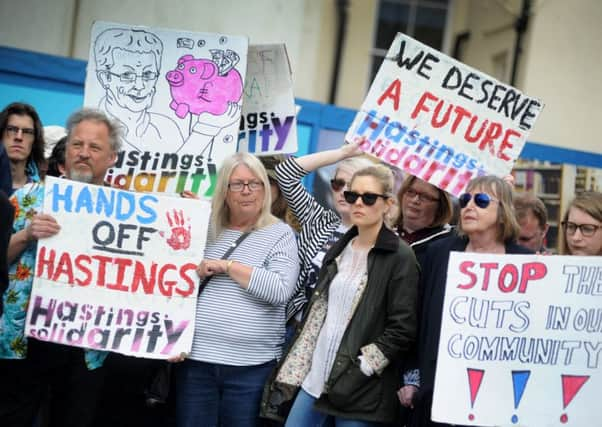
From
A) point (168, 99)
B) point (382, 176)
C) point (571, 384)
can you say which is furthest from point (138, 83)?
point (571, 384)

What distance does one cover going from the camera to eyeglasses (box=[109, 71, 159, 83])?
496cm

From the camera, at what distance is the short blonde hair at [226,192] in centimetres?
426

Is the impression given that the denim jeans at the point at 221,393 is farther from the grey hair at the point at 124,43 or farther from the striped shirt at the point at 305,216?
the grey hair at the point at 124,43

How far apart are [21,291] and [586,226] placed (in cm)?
270

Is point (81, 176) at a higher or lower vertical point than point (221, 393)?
higher

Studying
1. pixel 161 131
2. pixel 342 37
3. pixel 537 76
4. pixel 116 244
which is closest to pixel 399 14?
pixel 342 37

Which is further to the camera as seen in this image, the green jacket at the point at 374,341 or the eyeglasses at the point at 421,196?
the eyeglasses at the point at 421,196

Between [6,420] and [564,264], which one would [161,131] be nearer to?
[6,420]

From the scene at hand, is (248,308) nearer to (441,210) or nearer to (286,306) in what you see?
(286,306)

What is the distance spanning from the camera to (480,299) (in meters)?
3.69

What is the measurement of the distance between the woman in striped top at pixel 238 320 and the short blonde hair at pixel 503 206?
94cm

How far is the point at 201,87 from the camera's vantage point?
16.3 feet

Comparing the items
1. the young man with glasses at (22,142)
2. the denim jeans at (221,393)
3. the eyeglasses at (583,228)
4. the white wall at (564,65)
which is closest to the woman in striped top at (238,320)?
the denim jeans at (221,393)

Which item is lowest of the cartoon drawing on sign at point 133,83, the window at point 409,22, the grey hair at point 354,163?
the grey hair at point 354,163
